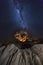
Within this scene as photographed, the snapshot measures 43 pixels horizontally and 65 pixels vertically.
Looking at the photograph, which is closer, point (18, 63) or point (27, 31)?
point (18, 63)

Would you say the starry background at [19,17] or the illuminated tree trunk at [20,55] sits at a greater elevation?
the starry background at [19,17]

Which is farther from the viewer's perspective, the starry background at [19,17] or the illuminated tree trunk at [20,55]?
the starry background at [19,17]

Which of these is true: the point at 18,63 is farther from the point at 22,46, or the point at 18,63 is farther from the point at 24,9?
the point at 24,9

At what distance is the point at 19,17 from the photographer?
1.38 metres

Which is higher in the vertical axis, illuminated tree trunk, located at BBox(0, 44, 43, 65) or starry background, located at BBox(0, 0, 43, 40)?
starry background, located at BBox(0, 0, 43, 40)

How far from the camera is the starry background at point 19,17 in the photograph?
4.51 feet

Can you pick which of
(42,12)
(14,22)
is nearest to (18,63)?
(14,22)

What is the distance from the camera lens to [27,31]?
1366 mm

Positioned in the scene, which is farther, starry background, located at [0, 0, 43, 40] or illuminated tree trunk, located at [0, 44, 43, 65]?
starry background, located at [0, 0, 43, 40]

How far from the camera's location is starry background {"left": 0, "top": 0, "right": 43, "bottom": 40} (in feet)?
4.51

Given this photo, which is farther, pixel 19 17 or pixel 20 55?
pixel 19 17

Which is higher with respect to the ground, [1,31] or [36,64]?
[1,31]

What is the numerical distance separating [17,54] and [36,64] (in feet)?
0.49

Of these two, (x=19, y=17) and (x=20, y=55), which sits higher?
(x=19, y=17)
